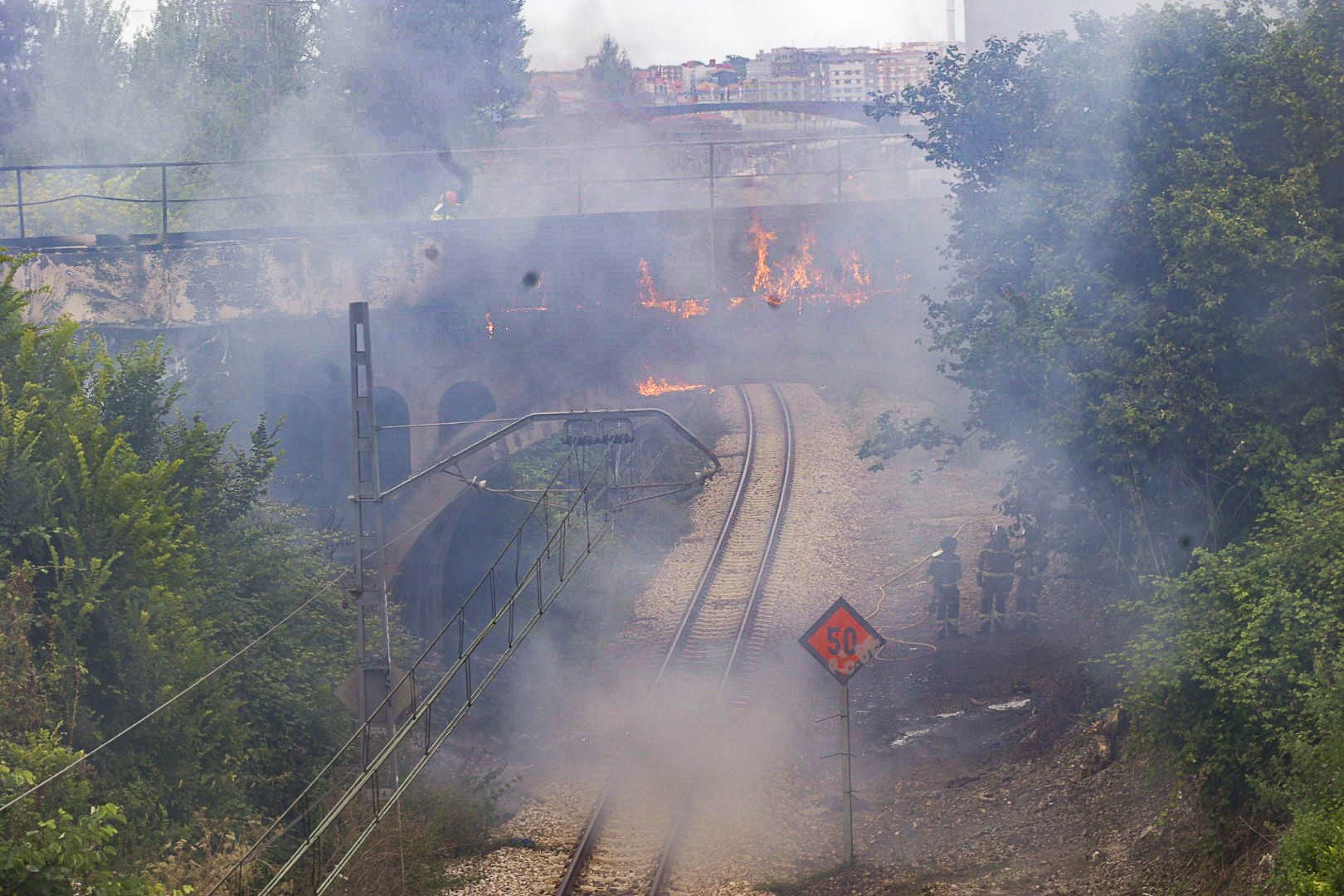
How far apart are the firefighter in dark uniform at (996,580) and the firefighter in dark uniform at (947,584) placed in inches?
15.4

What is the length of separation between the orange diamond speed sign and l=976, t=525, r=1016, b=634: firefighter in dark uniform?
7112 millimetres

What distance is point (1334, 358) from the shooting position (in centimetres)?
1316

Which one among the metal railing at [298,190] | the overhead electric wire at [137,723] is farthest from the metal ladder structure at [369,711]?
the metal railing at [298,190]

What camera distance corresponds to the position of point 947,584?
67.1 feet

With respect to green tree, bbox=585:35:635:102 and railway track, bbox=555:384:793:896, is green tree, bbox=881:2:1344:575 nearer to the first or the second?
railway track, bbox=555:384:793:896

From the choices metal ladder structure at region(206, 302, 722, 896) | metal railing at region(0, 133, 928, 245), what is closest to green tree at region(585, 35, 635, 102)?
metal railing at region(0, 133, 928, 245)

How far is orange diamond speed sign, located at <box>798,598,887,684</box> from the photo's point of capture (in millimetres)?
13492

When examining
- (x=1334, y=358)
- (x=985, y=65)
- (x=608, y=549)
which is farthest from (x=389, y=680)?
(x=608, y=549)

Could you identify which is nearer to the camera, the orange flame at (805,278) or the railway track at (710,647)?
the railway track at (710,647)

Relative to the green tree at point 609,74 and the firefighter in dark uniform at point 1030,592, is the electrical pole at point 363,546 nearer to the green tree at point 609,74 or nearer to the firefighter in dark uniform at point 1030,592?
the firefighter in dark uniform at point 1030,592

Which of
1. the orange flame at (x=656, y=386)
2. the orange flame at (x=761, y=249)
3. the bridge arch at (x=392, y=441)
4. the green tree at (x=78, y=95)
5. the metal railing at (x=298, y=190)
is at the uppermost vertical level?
the green tree at (x=78, y=95)

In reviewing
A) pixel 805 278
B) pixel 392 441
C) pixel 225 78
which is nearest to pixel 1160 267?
pixel 805 278

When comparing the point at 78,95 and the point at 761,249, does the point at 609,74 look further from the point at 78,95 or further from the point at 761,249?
the point at 761,249

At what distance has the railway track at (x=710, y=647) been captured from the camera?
13.8 meters
